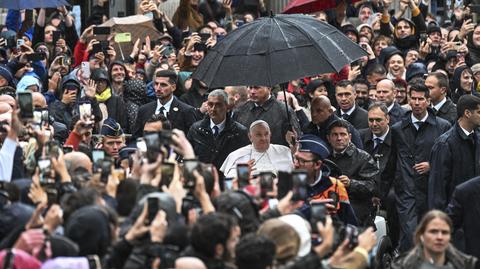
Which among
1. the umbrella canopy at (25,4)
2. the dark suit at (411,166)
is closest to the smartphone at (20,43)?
the umbrella canopy at (25,4)

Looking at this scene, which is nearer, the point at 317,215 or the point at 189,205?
the point at 317,215

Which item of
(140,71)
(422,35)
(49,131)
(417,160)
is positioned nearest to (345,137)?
(417,160)

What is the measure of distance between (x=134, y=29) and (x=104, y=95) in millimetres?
3801

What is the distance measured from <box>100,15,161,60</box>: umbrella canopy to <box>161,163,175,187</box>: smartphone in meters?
10.2

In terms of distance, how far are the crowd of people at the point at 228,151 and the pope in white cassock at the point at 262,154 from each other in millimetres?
20

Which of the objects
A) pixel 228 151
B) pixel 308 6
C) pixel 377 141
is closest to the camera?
pixel 228 151

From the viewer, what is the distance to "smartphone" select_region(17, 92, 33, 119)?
1204cm

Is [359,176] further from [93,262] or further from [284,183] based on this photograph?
[93,262]

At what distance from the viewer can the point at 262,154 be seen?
1538 centimetres

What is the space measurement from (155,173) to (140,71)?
855cm

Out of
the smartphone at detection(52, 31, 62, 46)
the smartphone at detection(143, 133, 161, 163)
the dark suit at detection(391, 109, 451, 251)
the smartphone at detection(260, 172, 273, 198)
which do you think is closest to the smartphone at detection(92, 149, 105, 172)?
the smartphone at detection(143, 133, 161, 163)

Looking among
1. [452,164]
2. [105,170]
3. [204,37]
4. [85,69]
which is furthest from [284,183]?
[204,37]

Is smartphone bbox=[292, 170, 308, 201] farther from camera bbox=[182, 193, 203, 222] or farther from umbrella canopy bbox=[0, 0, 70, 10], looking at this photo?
umbrella canopy bbox=[0, 0, 70, 10]

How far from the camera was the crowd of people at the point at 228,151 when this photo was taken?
1047cm
